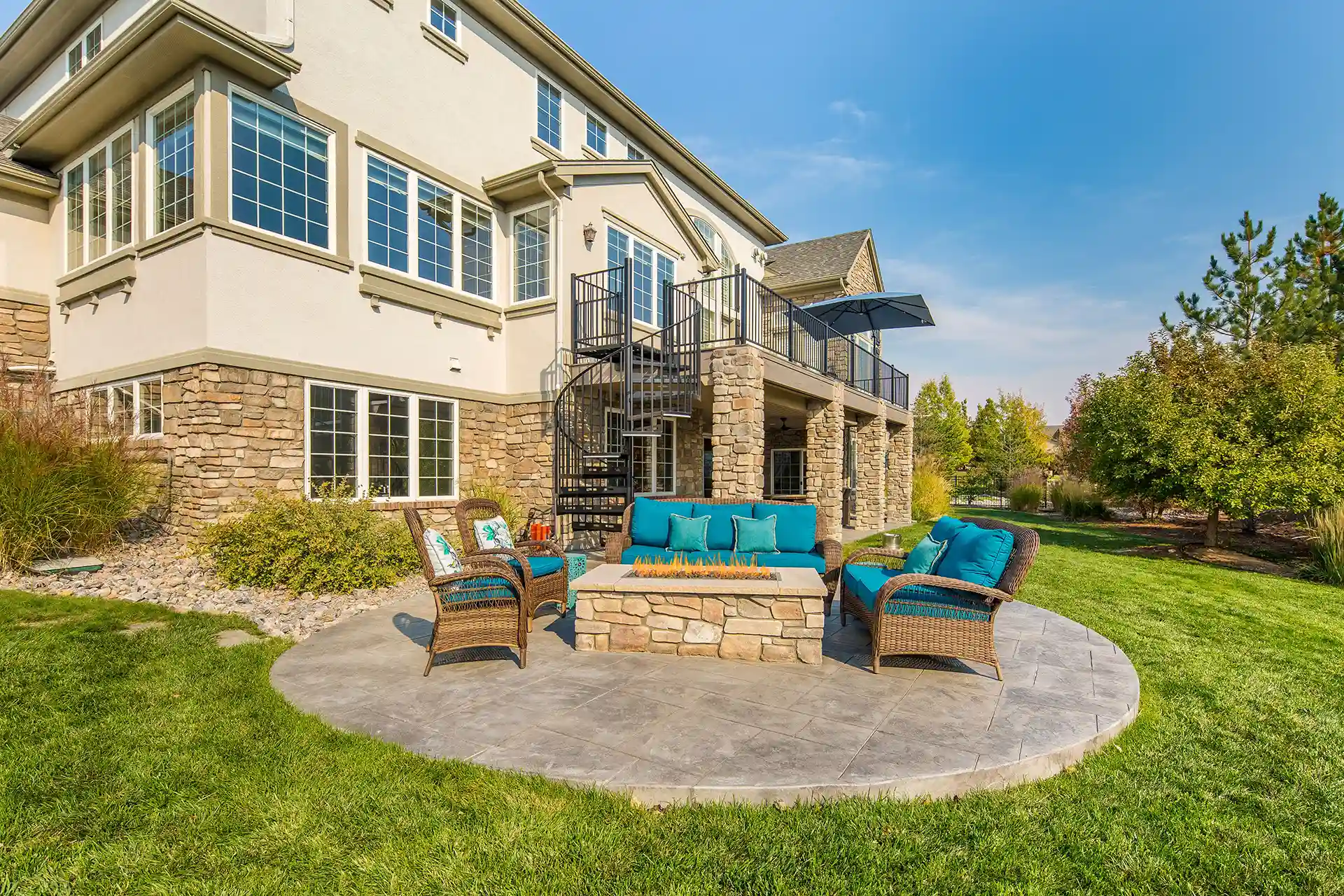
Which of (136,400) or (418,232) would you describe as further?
(418,232)

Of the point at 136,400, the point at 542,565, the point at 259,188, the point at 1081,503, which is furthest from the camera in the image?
the point at 1081,503

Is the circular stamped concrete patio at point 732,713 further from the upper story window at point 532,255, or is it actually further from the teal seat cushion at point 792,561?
the upper story window at point 532,255

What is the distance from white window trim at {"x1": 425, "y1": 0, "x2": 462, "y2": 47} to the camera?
403 inches

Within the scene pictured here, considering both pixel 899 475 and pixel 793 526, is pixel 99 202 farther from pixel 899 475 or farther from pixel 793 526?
pixel 899 475

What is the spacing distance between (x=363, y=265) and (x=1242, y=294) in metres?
22.3

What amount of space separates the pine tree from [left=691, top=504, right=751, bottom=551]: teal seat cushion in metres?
16.4

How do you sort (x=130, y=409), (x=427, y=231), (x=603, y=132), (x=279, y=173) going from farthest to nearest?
(x=603, y=132) → (x=427, y=231) → (x=130, y=409) → (x=279, y=173)

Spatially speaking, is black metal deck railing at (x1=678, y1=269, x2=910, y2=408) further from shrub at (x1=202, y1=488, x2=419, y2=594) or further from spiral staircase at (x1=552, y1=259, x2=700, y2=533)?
shrub at (x1=202, y1=488, x2=419, y2=594)

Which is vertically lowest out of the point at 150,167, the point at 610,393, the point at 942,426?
the point at 610,393

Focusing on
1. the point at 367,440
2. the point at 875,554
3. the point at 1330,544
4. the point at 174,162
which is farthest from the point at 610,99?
the point at 1330,544

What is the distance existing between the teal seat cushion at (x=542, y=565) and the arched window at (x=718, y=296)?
23.1 ft

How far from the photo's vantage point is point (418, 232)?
400 inches

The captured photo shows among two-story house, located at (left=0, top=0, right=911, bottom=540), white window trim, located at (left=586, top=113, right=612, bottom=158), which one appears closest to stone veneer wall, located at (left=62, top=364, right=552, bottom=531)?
two-story house, located at (left=0, top=0, right=911, bottom=540)

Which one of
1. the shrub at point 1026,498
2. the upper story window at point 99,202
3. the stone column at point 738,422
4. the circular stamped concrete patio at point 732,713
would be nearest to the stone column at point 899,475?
the shrub at point 1026,498
